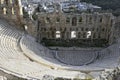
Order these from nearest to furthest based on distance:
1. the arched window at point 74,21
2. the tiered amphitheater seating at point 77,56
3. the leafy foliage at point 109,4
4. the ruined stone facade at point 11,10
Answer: the tiered amphitheater seating at point 77,56 → the ruined stone facade at point 11,10 → the arched window at point 74,21 → the leafy foliage at point 109,4

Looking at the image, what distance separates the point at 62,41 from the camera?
4616 cm

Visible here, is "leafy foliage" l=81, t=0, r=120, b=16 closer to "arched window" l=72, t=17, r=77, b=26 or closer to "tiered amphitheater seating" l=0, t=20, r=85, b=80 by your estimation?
"arched window" l=72, t=17, r=77, b=26

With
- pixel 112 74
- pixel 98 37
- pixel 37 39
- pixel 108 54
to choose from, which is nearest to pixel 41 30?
pixel 37 39

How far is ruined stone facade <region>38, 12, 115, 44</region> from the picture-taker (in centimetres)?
4591

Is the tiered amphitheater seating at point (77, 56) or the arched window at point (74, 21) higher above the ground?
the arched window at point (74, 21)

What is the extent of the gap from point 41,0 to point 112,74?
235ft

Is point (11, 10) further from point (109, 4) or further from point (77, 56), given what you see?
point (109, 4)

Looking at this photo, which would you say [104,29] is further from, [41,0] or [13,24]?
[41,0]

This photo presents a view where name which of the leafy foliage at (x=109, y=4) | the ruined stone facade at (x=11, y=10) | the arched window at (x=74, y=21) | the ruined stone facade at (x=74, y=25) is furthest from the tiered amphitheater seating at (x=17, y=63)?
the leafy foliage at (x=109, y=4)

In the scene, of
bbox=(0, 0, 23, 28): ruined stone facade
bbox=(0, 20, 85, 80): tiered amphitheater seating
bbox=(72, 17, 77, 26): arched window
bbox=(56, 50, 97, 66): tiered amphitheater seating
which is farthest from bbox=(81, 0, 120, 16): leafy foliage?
bbox=(0, 20, 85, 80): tiered amphitheater seating

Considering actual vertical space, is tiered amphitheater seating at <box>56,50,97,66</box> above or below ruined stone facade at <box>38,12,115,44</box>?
below

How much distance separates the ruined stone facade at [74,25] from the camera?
45.9 meters

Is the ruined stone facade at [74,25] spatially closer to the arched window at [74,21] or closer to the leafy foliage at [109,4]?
the arched window at [74,21]

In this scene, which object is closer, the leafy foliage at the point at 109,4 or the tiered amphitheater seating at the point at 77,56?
the tiered amphitheater seating at the point at 77,56
